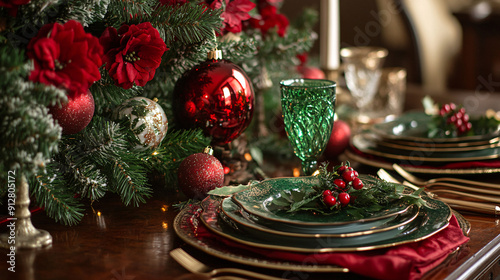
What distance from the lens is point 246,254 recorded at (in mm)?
549

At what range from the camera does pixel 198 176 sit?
2.45 ft

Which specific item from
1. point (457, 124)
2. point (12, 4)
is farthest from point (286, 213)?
point (457, 124)

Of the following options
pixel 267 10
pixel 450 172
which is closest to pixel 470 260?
pixel 450 172

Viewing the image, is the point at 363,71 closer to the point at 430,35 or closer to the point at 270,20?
the point at 270,20

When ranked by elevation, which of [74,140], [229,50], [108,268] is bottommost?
[108,268]

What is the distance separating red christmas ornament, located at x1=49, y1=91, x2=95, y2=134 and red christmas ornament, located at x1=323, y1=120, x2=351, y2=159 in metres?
0.51

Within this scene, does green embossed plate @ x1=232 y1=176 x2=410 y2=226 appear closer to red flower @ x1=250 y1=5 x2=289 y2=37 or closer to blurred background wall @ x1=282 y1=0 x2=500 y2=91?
red flower @ x1=250 y1=5 x2=289 y2=37

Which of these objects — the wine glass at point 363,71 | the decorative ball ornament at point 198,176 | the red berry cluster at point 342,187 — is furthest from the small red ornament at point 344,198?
the wine glass at point 363,71

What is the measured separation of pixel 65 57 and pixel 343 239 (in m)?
0.36

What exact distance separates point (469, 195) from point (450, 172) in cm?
11

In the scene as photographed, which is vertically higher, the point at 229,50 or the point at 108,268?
the point at 229,50

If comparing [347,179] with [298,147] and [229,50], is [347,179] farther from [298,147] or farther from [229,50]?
[229,50]

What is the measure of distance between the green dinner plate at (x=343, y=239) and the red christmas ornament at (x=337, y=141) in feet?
1.33

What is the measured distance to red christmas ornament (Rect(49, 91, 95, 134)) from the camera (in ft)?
2.07
